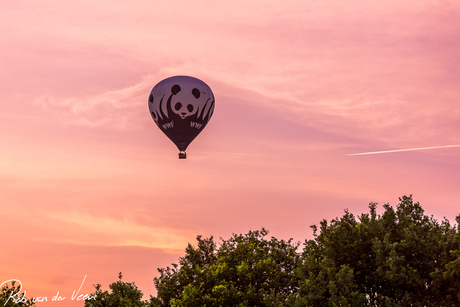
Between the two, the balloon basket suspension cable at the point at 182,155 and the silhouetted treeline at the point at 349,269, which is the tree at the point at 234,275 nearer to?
the silhouetted treeline at the point at 349,269

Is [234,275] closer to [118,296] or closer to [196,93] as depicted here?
[118,296]

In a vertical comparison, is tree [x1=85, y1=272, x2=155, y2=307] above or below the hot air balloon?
below

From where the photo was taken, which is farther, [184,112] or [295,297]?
[184,112]

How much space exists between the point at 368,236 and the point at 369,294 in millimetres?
3880

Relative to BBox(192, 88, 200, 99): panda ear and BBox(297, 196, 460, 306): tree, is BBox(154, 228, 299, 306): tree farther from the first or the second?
BBox(192, 88, 200, 99): panda ear

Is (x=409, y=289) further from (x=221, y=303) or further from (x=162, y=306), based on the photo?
(x=162, y=306)

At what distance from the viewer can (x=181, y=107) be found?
55281mm

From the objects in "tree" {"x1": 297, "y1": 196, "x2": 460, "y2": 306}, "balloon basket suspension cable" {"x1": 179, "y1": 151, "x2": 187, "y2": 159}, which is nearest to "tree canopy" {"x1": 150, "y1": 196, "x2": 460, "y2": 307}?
"tree" {"x1": 297, "y1": 196, "x2": 460, "y2": 306}

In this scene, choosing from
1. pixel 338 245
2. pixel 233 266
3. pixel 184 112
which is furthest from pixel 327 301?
pixel 184 112

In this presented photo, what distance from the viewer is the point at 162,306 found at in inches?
1745

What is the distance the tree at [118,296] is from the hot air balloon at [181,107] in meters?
15.2

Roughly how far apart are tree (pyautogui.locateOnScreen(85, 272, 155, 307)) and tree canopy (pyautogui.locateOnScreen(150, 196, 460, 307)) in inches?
256

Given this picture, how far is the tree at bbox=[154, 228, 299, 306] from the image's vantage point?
38656 millimetres

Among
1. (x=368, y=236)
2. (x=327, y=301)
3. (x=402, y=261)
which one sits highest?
(x=368, y=236)
